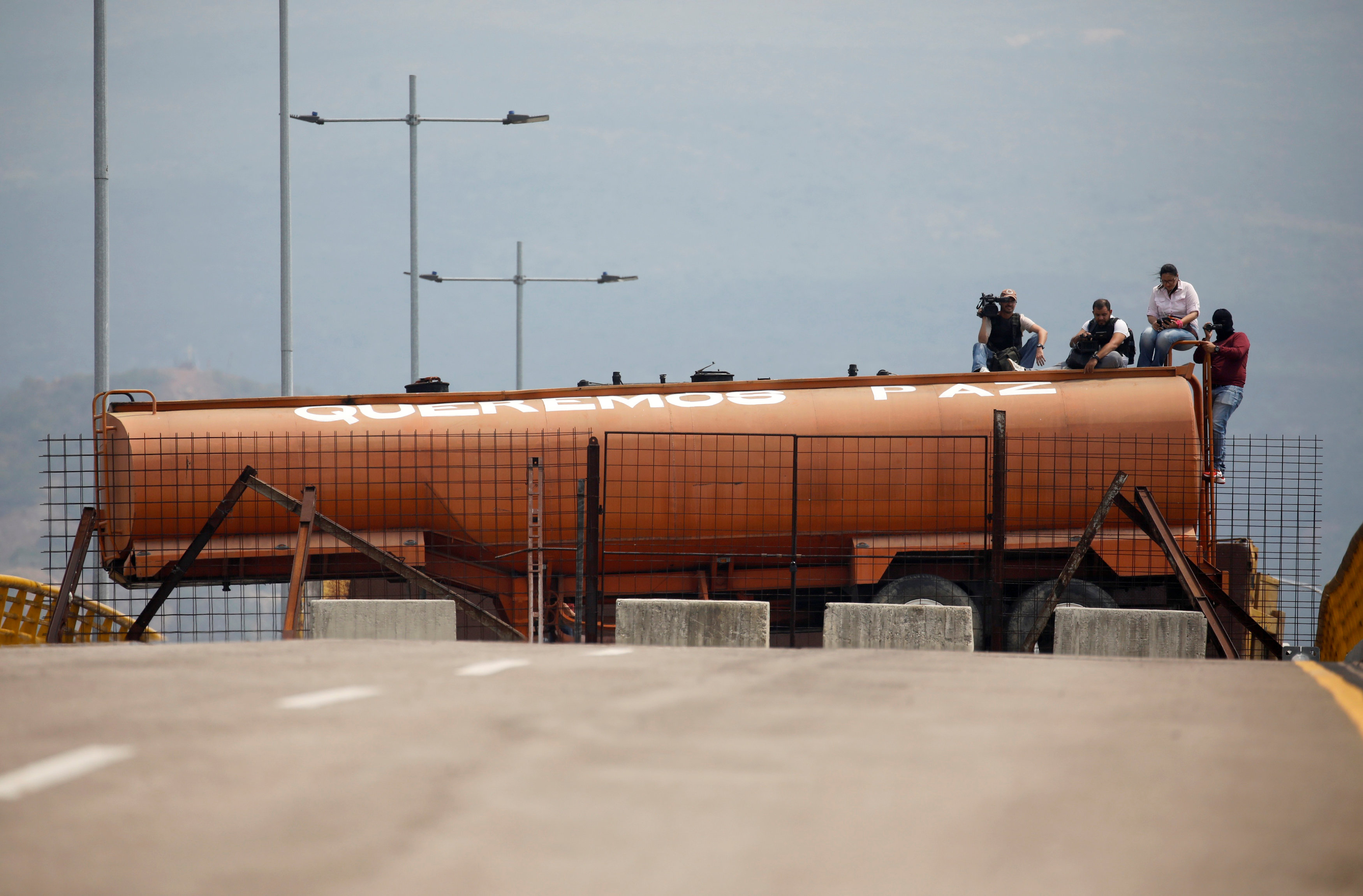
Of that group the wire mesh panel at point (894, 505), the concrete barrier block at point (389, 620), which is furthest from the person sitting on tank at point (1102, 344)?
the concrete barrier block at point (389, 620)

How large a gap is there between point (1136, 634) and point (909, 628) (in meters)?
2.08

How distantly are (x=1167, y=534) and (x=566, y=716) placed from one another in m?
7.91

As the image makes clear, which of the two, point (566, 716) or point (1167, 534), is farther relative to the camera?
point (1167, 534)

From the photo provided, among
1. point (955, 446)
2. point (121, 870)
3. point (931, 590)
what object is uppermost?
point (955, 446)

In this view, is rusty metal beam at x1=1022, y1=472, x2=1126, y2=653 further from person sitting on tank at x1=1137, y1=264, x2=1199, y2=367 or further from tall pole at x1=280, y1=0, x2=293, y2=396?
tall pole at x1=280, y1=0, x2=293, y2=396


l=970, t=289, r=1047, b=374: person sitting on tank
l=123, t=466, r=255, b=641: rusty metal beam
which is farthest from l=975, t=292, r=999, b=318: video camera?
l=123, t=466, r=255, b=641: rusty metal beam

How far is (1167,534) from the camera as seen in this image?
11.0m

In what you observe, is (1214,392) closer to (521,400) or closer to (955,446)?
(955,446)

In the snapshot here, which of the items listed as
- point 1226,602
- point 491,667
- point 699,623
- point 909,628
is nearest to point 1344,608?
point 1226,602

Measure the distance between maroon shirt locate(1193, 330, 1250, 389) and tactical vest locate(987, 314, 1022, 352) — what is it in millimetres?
2113

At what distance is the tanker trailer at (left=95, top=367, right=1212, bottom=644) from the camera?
1260 cm

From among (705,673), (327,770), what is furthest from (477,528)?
(327,770)

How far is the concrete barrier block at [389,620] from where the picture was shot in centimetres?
1090

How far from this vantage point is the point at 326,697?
532cm
